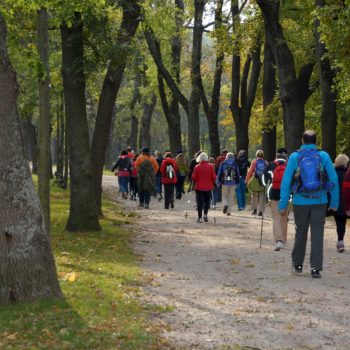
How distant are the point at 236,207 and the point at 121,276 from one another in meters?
15.7

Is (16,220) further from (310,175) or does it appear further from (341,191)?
(341,191)

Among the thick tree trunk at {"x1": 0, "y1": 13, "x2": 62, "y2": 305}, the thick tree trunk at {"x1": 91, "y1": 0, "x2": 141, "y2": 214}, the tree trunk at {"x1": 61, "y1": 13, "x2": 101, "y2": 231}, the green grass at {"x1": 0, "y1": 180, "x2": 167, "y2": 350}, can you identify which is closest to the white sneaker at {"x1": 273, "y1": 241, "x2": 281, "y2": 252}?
the green grass at {"x1": 0, "y1": 180, "x2": 167, "y2": 350}

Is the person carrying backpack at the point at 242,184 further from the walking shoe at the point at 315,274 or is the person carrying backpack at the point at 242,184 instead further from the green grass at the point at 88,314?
the walking shoe at the point at 315,274

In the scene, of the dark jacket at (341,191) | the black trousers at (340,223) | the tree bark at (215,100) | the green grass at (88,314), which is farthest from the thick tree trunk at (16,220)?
the tree bark at (215,100)

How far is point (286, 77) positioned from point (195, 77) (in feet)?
34.1

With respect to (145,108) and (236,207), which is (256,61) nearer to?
(236,207)

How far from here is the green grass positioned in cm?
693

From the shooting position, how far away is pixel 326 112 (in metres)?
23.5

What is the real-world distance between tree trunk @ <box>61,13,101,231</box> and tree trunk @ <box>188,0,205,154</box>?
1722cm

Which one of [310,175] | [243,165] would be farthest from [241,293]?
[243,165]

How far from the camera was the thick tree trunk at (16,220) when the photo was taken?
26.2 feet

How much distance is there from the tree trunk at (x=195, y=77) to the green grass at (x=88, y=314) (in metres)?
21.5

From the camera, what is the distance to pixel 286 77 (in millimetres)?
Answer: 23719

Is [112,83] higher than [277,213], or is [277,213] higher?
[112,83]
